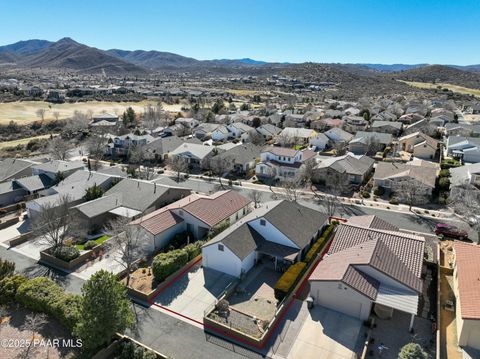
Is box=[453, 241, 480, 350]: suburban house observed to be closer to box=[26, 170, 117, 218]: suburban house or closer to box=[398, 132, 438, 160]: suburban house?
box=[26, 170, 117, 218]: suburban house

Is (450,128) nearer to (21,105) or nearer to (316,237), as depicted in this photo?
(316,237)

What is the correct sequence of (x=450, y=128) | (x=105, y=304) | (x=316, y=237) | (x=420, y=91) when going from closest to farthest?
(x=105, y=304) < (x=316, y=237) < (x=450, y=128) < (x=420, y=91)

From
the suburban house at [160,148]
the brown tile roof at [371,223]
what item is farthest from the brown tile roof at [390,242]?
the suburban house at [160,148]

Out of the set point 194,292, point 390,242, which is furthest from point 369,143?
point 194,292

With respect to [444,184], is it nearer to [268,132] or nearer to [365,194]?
[365,194]

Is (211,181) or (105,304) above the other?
(105,304)

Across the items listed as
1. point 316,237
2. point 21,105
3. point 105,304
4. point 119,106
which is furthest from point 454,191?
point 21,105
